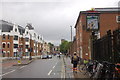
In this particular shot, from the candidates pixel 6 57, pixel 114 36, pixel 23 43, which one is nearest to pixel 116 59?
pixel 114 36

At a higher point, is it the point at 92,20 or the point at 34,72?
the point at 92,20

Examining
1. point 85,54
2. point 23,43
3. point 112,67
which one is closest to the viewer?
point 112,67

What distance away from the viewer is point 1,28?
62.8m

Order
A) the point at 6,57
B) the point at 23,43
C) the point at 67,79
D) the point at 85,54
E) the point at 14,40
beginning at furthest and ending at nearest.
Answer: the point at 23,43, the point at 14,40, the point at 6,57, the point at 85,54, the point at 67,79

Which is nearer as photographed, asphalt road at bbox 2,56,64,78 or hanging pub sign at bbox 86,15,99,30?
hanging pub sign at bbox 86,15,99,30

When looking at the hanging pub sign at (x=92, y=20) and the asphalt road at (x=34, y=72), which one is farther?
the asphalt road at (x=34, y=72)

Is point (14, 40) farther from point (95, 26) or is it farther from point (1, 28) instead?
point (95, 26)

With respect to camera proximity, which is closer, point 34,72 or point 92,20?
point 92,20

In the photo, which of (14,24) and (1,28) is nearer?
(1,28)

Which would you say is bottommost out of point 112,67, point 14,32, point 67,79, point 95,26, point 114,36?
point 67,79

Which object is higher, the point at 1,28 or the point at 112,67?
the point at 1,28

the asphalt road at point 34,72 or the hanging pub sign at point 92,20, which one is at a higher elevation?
the hanging pub sign at point 92,20

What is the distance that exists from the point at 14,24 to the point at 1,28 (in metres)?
6.90

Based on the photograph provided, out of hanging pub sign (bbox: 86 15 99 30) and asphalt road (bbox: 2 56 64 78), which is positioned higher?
hanging pub sign (bbox: 86 15 99 30)
